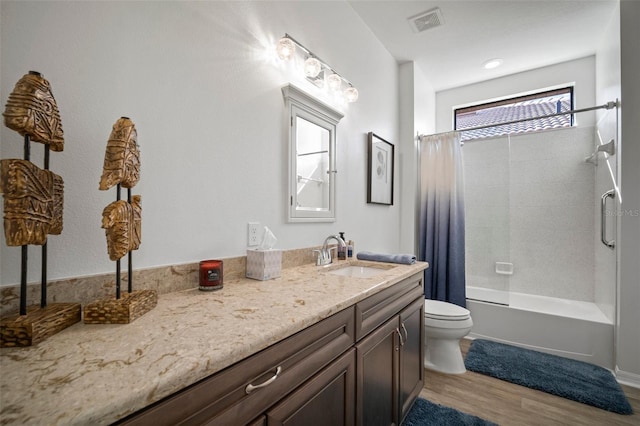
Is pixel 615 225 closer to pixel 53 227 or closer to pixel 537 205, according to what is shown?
pixel 537 205

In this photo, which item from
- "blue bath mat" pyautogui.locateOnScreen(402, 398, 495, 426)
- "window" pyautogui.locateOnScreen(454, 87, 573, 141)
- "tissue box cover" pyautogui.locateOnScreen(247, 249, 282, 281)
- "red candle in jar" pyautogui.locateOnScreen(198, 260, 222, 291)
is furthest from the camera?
"window" pyautogui.locateOnScreen(454, 87, 573, 141)

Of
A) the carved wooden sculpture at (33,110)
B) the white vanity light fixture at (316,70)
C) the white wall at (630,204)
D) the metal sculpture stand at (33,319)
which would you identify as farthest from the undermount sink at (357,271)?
the white wall at (630,204)

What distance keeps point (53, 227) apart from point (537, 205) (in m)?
3.82

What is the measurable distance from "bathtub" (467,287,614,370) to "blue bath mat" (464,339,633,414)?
8cm

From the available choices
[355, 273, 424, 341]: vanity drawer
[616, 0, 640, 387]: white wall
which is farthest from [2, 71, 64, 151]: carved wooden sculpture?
[616, 0, 640, 387]: white wall

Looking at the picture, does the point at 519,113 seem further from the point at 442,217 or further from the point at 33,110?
the point at 33,110

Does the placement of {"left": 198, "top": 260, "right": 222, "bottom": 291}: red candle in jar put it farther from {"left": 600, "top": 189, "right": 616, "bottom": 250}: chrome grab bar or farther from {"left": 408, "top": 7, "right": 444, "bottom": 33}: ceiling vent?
{"left": 600, "top": 189, "right": 616, "bottom": 250}: chrome grab bar

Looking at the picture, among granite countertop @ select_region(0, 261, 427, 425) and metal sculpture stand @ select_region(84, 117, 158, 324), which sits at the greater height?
metal sculpture stand @ select_region(84, 117, 158, 324)

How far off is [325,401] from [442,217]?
234 centimetres

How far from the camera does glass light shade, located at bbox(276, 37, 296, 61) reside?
57.3 inches

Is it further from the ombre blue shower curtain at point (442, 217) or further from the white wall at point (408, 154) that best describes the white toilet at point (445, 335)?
the white wall at point (408, 154)

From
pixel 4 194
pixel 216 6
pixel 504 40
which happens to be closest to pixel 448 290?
pixel 504 40

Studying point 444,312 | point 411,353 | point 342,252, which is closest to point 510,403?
point 444,312

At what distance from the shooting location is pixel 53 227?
2.36 ft
